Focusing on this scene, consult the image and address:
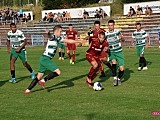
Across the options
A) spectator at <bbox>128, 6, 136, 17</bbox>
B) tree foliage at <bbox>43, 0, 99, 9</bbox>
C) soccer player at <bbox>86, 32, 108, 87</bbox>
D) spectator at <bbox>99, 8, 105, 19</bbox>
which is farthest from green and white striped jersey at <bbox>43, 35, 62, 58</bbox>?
tree foliage at <bbox>43, 0, 99, 9</bbox>

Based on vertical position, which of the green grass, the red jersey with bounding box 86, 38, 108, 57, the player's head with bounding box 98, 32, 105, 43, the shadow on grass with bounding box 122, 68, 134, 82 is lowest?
the shadow on grass with bounding box 122, 68, 134, 82

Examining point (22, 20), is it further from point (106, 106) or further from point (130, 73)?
point (106, 106)

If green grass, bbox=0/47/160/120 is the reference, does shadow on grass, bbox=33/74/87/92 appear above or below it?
below

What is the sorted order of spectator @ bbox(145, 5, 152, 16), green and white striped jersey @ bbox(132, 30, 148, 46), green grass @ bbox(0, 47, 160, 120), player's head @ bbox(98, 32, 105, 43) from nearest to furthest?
green grass @ bbox(0, 47, 160, 120) → player's head @ bbox(98, 32, 105, 43) → green and white striped jersey @ bbox(132, 30, 148, 46) → spectator @ bbox(145, 5, 152, 16)

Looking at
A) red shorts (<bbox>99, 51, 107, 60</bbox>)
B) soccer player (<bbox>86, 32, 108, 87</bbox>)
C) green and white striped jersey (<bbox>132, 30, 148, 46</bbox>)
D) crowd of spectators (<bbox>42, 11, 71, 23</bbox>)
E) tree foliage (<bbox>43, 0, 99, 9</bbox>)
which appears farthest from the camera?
tree foliage (<bbox>43, 0, 99, 9</bbox>)

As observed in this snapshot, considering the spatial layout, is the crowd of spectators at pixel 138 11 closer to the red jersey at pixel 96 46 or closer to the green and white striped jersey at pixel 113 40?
the green and white striped jersey at pixel 113 40

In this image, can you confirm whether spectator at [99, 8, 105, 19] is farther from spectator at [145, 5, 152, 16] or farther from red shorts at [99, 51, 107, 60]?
red shorts at [99, 51, 107, 60]

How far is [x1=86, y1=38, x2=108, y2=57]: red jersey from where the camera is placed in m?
11.7

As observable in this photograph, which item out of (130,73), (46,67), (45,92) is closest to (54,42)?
(46,67)

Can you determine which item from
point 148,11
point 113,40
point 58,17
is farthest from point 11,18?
point 113,40

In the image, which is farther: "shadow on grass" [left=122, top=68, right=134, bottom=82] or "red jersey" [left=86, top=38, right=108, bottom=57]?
"shadow on grass" [left=122, top=68, right=134, bottom=82]

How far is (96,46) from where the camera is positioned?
1177 cm

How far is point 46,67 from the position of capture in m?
11.0

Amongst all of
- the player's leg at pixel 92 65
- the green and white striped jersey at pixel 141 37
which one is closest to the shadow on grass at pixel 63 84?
the player's leg at pixel 92 65
